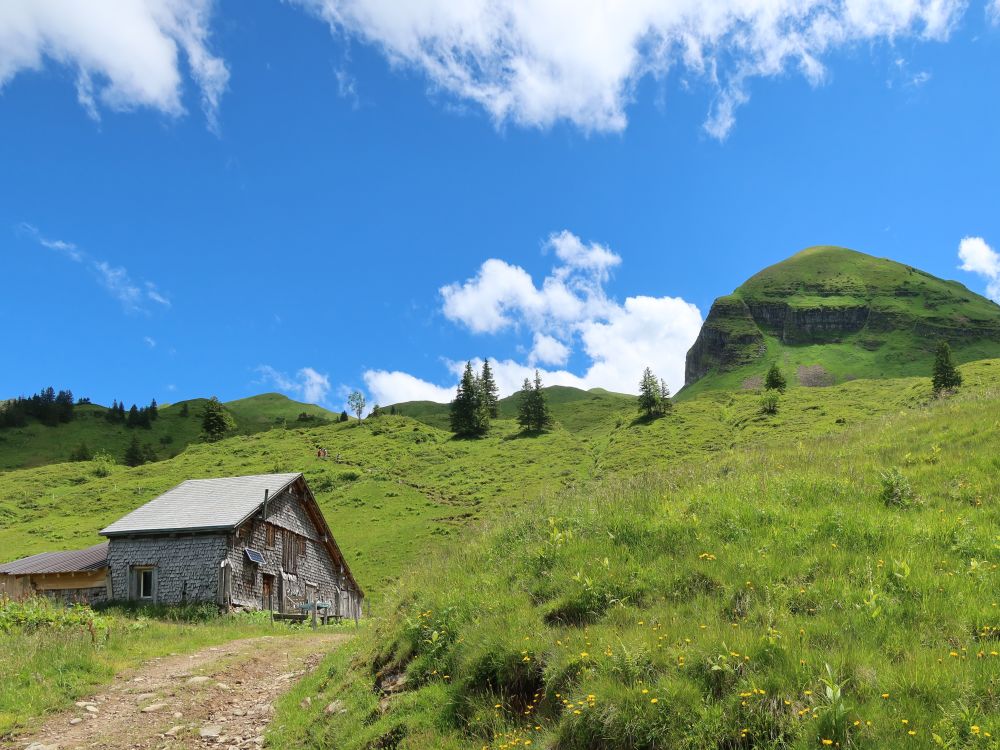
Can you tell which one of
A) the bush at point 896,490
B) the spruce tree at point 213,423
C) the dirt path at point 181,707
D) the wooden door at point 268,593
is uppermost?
the spruce tree at point 213,423

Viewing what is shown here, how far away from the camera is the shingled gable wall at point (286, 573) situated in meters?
33.0

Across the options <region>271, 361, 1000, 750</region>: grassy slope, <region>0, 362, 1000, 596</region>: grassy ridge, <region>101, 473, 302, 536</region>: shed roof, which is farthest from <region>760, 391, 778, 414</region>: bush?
<region>271, 361, 1000, 750</region>: grassy slope

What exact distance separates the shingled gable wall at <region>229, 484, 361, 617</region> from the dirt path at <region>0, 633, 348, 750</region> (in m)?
16.5

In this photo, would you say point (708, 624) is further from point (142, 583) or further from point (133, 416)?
point (133, 416)

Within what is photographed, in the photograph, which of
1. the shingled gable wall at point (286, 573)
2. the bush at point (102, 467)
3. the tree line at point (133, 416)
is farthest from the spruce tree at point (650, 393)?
the tree line at point (133, 416)

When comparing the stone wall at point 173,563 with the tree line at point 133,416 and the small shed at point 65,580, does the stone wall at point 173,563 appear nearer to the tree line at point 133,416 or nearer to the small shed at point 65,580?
the small shed at point 65,580

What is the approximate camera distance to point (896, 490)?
413 inches

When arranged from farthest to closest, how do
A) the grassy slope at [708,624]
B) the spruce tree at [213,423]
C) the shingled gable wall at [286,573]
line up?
1. the spruce tree at [213,423]
2. the shingled gable wall at [286,573]
3. the grassy slope at [708,624]

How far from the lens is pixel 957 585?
719 cm

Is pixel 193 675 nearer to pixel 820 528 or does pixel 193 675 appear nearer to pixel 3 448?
pixel 820 528

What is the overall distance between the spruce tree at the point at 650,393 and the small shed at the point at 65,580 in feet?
268

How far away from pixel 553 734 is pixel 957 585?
509cm

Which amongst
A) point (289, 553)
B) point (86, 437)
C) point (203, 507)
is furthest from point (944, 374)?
point (86, 437)

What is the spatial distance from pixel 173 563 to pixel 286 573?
662 centimetres
